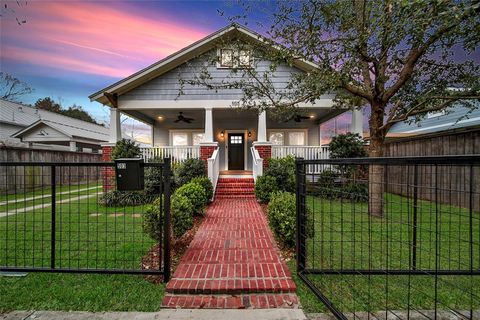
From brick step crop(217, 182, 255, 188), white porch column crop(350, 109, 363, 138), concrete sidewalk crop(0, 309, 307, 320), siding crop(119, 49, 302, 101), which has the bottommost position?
concrete sidewalk crop(0, 309, 307, 320)

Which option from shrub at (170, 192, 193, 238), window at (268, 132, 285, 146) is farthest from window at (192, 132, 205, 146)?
shrub at (170, 192, 193, 238)

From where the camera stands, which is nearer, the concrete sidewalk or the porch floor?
the concrete sidewalk

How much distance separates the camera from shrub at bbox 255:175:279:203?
742 cm

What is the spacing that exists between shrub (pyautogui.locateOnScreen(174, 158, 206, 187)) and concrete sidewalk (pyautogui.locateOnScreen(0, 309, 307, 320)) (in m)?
5.96

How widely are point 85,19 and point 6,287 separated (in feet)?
29.1

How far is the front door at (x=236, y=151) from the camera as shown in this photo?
41.8 feet

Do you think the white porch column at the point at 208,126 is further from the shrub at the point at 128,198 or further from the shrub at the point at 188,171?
the shrub at the point at 128,198

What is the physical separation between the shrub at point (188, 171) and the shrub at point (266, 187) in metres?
2.20

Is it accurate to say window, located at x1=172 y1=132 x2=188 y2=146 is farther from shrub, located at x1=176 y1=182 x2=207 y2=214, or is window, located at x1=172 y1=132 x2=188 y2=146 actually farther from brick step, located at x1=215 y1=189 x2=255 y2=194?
shrub, located at x1=176 y1=182 x2=207 y2=214

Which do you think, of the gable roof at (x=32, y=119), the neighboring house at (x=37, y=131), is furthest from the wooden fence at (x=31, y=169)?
the gable roof at (x=32, y=119)

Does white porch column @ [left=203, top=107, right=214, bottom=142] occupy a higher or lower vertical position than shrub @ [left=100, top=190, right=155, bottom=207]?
higher

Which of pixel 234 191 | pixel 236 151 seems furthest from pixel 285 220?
pixel 236 151

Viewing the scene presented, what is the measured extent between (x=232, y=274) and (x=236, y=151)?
9914 mm

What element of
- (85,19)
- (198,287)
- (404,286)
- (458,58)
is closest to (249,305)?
(198,287)
